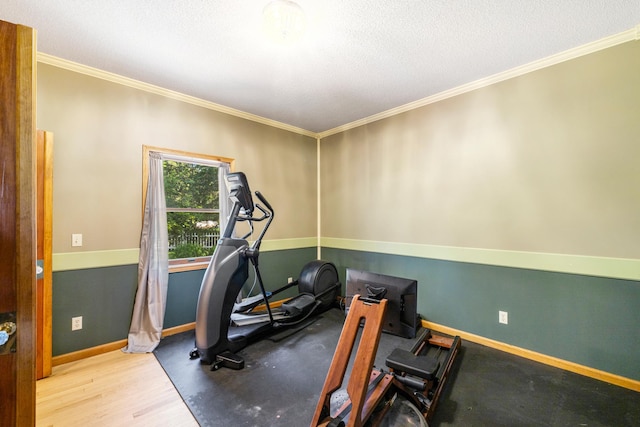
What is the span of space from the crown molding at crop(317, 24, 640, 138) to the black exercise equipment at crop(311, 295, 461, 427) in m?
2.80

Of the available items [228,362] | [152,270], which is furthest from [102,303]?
[228,362]

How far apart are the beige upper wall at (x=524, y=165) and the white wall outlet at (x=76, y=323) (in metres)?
3.46

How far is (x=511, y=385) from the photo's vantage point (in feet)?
7.09

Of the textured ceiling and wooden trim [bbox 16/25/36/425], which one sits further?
the textured ceiling

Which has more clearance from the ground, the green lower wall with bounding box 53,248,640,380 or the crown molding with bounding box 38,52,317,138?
the crown molding with bounding box 38,52,317,138

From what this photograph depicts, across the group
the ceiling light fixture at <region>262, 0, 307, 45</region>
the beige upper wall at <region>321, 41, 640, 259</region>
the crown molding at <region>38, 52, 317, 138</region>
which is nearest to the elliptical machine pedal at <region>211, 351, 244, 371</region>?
the beige upper wall at <region>321, 41, 640, 259</region>

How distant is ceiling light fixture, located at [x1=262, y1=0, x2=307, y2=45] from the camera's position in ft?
5.87

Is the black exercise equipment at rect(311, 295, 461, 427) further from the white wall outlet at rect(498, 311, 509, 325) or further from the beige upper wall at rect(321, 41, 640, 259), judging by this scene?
the beige upper wall at rect(321, 41, 640, 259)

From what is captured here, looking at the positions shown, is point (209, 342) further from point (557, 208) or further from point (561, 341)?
point (557, 208)

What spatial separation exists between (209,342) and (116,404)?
0.72m

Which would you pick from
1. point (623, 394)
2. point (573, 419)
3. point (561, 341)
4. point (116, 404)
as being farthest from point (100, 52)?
point (623, 394)

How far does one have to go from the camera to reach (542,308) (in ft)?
8.32

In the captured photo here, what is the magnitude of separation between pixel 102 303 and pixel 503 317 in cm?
413

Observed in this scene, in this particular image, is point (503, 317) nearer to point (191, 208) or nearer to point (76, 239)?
point (191, 208)
